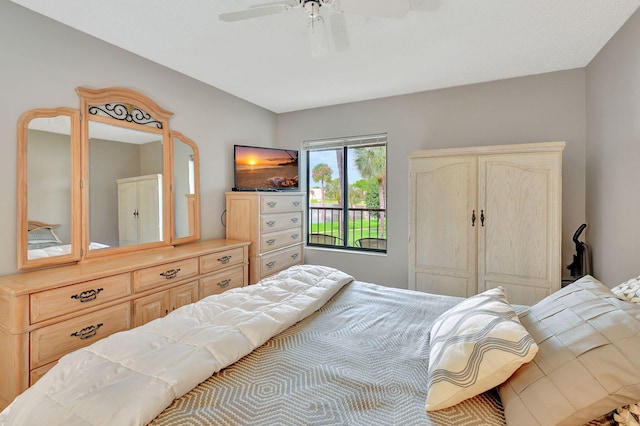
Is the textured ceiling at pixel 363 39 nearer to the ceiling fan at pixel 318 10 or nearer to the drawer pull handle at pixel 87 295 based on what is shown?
the ceiling fan at pixel 318 10

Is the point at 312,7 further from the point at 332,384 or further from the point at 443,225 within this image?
the point at 443,225

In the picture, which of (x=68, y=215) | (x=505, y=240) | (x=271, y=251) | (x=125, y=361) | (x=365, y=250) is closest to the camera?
(x=125, y=361)

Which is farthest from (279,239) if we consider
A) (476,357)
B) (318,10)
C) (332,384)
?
(476,357)

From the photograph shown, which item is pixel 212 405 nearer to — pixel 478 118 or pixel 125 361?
pixel 125 361

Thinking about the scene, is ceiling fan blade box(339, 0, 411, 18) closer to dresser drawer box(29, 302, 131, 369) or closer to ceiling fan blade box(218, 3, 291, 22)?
ceiling fan blade box(218, 3, 291, 22)

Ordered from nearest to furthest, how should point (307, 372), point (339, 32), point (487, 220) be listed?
point (307, 372) < point (339, 32) < point (487, 220)

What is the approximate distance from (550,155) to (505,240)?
76 cm

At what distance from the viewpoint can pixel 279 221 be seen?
342cm

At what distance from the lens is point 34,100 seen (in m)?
1.97

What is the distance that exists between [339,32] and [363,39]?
202 mm

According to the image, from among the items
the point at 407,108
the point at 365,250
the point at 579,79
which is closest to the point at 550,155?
the point at 579,79

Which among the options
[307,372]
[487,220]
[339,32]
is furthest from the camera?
[487,220]

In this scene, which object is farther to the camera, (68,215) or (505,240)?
(505,240)

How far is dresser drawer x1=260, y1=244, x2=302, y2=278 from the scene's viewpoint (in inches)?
127
